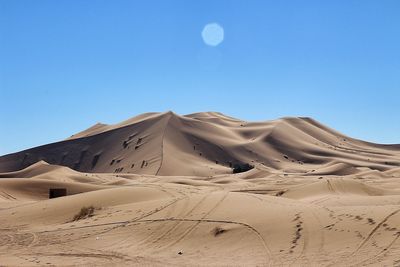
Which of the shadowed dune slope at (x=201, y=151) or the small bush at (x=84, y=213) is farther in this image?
the shadowed dune slope at (x=201, y=151)

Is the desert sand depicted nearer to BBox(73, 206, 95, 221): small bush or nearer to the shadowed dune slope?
BBox(73, 206, 95, 221): small bush

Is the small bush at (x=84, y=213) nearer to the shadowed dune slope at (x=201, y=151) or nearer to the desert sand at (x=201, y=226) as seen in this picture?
the desert sand at (x=201, y=226)

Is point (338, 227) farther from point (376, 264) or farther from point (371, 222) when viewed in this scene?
point (376, 264)

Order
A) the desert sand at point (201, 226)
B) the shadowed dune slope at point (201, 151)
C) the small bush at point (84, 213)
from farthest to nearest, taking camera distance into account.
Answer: the shadowed dune slope at point (201, 151) → the small bush at point (84, 213) → the desert sand at point (201, 226)

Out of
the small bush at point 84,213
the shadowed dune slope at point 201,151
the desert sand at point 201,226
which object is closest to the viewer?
the desert sand at point 201,226

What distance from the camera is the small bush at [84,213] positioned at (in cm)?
2064

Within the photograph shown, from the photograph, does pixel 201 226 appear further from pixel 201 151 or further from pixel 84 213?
pixel 201 151

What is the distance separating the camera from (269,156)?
3098 inches

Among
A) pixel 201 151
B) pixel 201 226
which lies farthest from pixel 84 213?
pixel 201 151

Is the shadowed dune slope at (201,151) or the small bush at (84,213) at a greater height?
the small bush at (84,213)

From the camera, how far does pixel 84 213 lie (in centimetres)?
2092

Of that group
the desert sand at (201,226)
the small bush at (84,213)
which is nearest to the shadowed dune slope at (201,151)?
the desert sand at (201,226)

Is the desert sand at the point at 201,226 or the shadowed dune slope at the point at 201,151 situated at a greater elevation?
the desert sand at the point at 201,226

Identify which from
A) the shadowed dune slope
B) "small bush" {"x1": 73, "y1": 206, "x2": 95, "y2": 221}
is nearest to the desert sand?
"small bush" {"x1": 73, "y1": 206, "x2": 95, "y2": 221}
